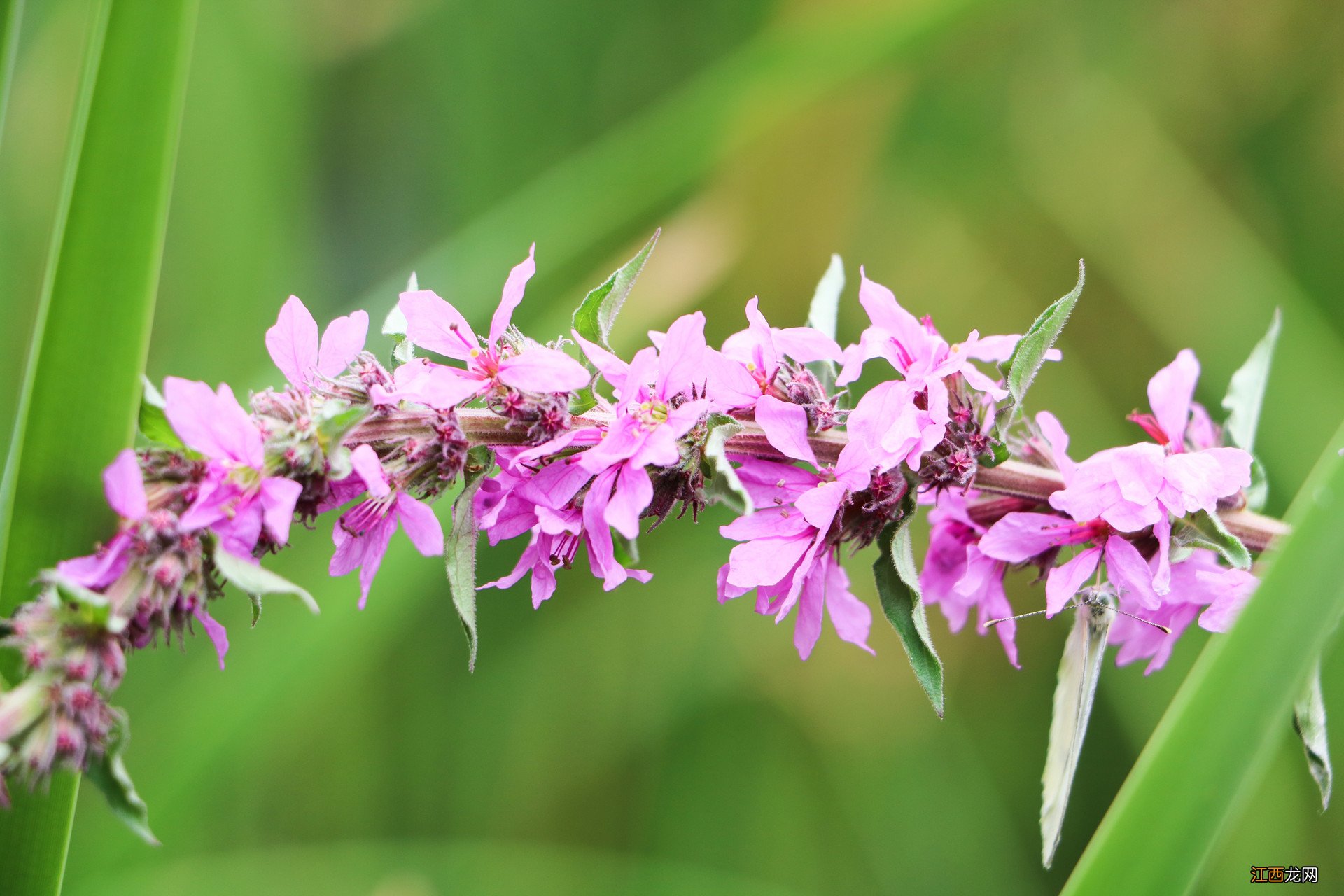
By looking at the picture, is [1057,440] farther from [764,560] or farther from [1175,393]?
[764,560]

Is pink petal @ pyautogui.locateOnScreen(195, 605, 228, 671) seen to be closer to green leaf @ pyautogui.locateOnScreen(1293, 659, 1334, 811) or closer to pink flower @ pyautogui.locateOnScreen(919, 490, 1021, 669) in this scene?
pink flower @ pyautogui.locateOnScreen(919, 490, 1021, 669)

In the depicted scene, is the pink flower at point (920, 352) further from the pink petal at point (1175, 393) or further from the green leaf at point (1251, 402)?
the green leaf at point (1251, 402)

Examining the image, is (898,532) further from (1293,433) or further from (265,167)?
(265,167)

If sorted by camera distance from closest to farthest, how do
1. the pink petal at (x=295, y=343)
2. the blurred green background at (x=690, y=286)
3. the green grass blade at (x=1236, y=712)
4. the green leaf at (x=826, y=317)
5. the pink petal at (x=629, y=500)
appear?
the green grass blade at (x=1236, y=712) → the pink petal at (x=629, y=500) → the pink petal at (x=295, y=343) → the green leaf at (x=826, y=317) → the blurred green background at (x=690, y=286)

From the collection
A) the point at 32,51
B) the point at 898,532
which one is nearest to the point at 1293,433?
the point at 898,532

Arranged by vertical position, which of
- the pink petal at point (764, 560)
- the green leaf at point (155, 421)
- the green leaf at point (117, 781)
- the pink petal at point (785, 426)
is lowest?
the green leaf at point (117, 781)

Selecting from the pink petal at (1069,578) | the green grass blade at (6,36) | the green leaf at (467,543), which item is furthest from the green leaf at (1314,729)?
the green grass blade at (6,36)
